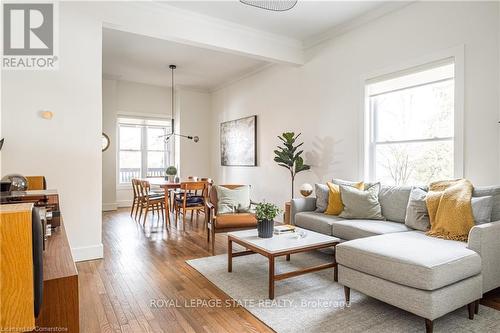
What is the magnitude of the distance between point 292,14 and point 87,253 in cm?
403

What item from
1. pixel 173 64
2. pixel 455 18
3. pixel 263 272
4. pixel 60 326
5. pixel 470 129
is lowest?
pixel 263 272

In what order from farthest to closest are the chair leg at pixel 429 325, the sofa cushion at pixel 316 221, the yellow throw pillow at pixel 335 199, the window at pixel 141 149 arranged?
the window at pixel 141 149, the yellow throw pillow at pixel 335 199, the sofa cushion at pixel 316 221, the chair leg at pixel 429 325

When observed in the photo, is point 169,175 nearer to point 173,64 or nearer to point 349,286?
point 173,64

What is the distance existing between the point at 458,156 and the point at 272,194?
11.0ft

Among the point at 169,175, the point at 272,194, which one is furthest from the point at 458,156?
the point at 169,175

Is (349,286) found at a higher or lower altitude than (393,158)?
lower

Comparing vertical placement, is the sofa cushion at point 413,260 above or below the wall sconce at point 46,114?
below

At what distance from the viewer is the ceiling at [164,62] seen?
509 cm

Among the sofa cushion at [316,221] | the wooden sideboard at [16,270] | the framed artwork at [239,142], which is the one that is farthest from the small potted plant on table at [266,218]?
the framed artwork at [239,142]

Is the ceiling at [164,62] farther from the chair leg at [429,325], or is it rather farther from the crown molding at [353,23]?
the chair leg at [429,325]

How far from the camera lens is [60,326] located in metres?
1.10

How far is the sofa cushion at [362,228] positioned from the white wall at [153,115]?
17.4 feet

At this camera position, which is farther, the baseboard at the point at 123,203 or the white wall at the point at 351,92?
the baseboard at the point at 123,203

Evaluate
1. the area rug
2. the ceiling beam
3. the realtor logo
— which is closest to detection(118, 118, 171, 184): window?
the ceiling beam
